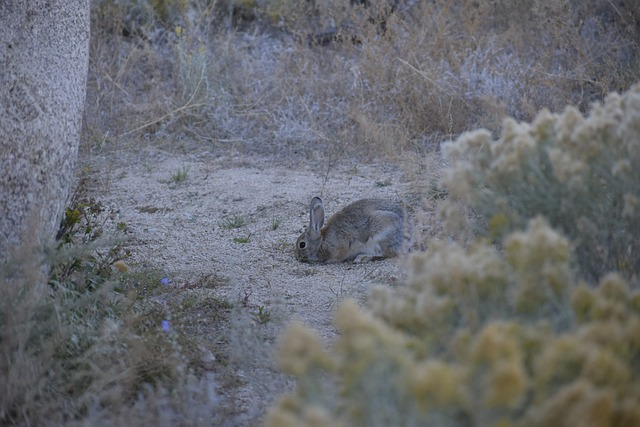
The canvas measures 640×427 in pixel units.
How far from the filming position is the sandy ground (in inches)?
163

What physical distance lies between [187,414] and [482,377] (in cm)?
170

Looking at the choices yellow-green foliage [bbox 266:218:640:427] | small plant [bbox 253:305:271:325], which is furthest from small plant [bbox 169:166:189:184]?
yellow-green foliage [bbox 266:218:640:427]

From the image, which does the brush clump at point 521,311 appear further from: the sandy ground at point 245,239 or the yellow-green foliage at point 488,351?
the sandy ground at point 245,239

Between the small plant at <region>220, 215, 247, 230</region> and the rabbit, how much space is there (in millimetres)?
667

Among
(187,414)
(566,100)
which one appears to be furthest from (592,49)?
(187,414)

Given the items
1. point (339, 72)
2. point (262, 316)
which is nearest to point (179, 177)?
point (339, 72)

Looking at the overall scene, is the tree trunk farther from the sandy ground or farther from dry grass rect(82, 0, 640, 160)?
dry grass rect(82, 0, 640, 160)

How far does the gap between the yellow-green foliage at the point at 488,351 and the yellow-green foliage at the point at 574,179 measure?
16.5 inches

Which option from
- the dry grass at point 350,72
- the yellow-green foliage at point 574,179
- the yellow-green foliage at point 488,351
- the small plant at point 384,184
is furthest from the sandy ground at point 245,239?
the yellow-green foliage at point 488,351

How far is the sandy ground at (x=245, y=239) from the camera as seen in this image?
4129mm

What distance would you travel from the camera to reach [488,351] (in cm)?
194

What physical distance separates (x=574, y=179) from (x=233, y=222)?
4637mm

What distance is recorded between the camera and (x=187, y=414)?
132 inches

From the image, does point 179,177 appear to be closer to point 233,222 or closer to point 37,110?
point 233,222
